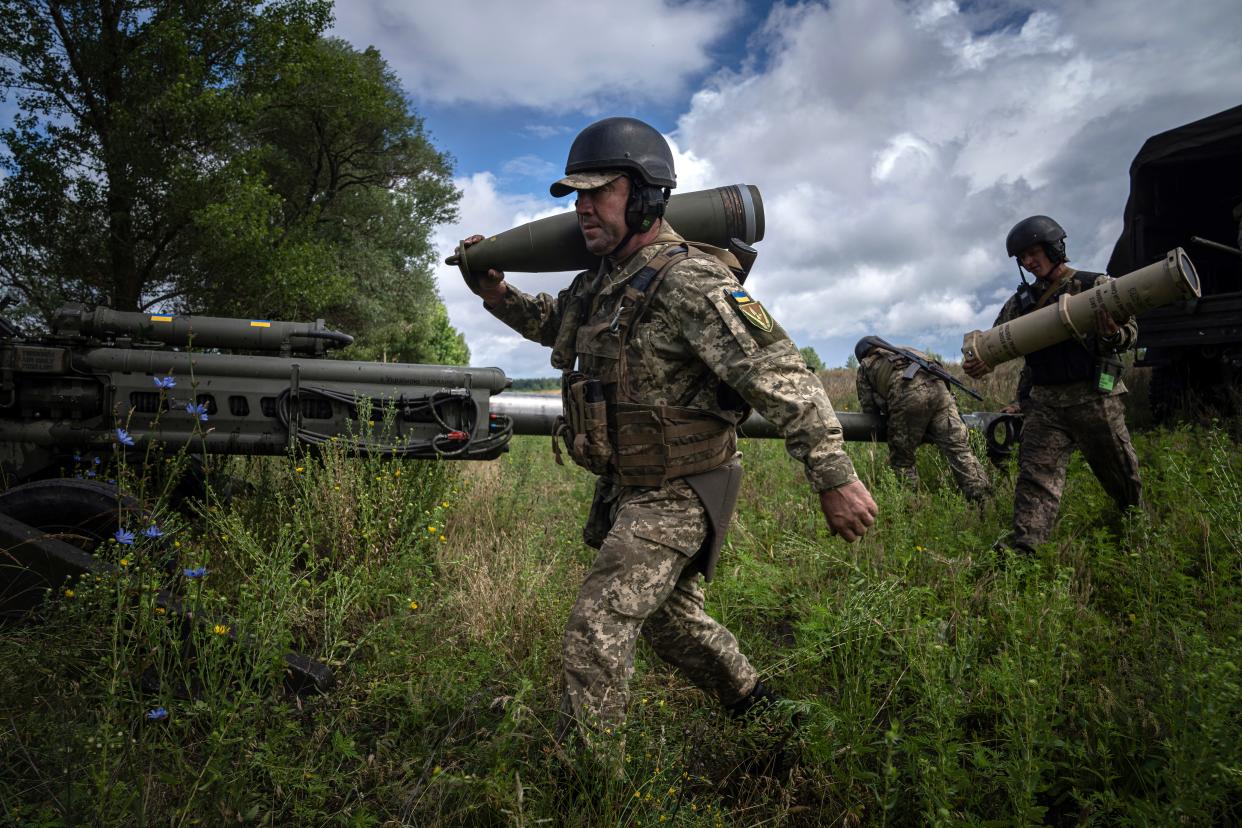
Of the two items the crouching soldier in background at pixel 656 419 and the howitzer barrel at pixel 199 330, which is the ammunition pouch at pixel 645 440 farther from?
the howitzer barrel at pixel 199 330

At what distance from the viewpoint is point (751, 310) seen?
103 inches

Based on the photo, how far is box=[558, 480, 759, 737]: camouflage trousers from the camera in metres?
2.46

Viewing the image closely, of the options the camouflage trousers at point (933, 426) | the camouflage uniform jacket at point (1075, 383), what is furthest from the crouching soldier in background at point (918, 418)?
the camouflage uniform jacket at point (1075, 383)

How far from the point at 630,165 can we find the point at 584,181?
0.59 feet

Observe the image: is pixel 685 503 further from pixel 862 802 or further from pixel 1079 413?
pixel 1079 413

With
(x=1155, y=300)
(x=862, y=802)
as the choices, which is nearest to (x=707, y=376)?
(x=862, y=802)

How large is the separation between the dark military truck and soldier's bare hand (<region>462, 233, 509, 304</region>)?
7.17 m

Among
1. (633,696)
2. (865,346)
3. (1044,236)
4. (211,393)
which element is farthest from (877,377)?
(211,393)

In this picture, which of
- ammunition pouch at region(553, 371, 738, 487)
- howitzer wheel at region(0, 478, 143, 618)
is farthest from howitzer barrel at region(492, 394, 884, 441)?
ammunition pouch at region(553, 371, 738, 487)

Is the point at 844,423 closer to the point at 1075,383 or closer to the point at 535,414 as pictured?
the point at 1075,383

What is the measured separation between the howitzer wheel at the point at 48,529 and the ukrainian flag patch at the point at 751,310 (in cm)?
218

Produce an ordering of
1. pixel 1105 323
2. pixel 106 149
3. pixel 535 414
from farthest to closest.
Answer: pixel 106 149 < pixel 535 414 < pixel 1105 323

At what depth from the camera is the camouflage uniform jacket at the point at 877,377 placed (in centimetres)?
706

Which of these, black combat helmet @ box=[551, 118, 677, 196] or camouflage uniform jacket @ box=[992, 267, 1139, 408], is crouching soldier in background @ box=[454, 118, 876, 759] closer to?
black combat helmet @ box=[551, 118, 677, 196]
